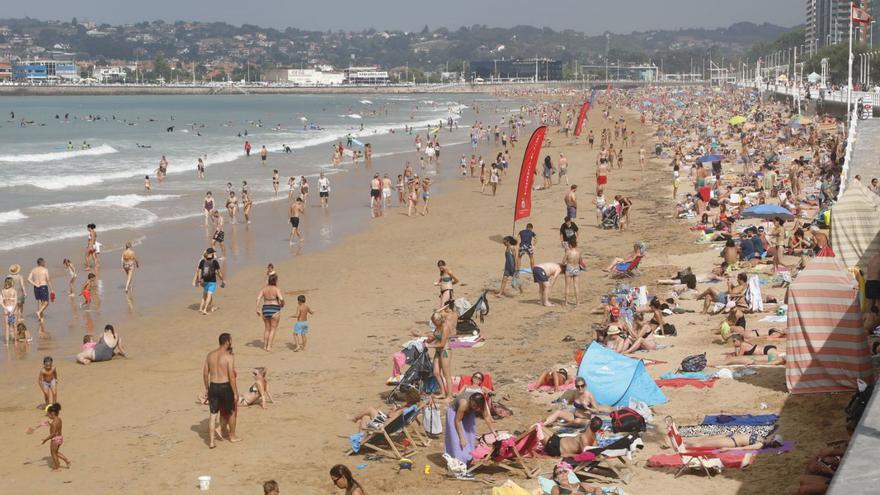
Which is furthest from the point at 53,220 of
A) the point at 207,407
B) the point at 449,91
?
the point at 449,91

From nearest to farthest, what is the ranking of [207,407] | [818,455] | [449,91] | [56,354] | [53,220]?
[818,455] → [207,407] → [56,354] → [53,220] → [449,91]

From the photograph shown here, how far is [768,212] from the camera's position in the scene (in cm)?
1966

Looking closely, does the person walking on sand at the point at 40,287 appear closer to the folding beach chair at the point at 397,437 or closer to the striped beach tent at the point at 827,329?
the folding beach chair at the point at 397,437

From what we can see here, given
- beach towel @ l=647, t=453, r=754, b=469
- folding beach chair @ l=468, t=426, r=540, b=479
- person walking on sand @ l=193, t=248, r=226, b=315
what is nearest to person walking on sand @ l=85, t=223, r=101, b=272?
person walking on sand @ l=193, t=248, r=226, b=315

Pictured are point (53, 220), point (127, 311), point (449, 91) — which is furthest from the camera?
point (449, 91)

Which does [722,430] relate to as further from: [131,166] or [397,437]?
[131,166]

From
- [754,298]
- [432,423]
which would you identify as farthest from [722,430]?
[754,298]

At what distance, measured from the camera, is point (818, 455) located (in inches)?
321

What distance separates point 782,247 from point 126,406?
10957 mm

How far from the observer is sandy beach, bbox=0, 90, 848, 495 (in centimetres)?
890

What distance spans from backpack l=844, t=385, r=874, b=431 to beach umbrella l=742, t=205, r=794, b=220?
446 inches

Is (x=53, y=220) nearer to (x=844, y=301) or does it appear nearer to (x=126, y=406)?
(x=126, y=406)

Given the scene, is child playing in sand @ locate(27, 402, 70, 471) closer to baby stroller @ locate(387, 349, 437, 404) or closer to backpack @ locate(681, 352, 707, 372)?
baby stroller @ locate(387, 349, 437, 404)

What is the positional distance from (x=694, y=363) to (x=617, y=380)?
135cm
